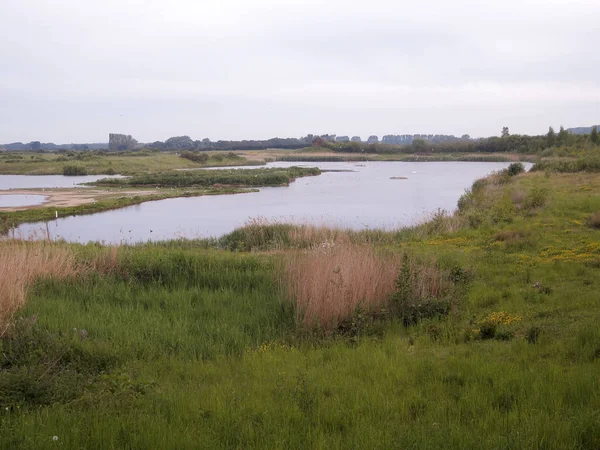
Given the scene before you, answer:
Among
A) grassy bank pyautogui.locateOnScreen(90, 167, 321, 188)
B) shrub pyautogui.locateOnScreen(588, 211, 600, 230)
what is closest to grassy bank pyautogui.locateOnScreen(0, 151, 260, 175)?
grassy bank pyautogui.locateOnScreen(90, 167, 321, 188)

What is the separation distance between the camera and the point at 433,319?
8070 millimetres

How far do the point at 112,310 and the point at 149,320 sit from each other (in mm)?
1068

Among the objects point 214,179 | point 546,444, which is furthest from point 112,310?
point 214,179

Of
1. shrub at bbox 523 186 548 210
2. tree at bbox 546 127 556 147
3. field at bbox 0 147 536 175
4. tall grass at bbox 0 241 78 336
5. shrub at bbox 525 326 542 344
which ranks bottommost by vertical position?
shrub at bbox 525 326 542 344

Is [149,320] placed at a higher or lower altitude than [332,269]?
lower

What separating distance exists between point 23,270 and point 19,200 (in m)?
34.2

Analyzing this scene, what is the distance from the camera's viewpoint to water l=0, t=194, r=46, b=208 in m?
37.1

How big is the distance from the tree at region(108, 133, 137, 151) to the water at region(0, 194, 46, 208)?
134 m

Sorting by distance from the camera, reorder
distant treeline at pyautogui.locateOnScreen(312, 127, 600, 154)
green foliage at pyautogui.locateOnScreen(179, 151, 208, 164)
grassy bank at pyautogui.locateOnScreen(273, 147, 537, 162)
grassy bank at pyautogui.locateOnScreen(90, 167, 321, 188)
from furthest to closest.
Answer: grassy bank at pyautogui.locateOnScreen(273, 147, 537, 162)
green foliage at pyautogui.locateOnScreen(179, 151, 208, 164)
distant treeline at pyautogui.locateOnScreen(312, 127, 600, 154)
grassy bank at pyautogui.locateOnScreen(90, 167, 321, 188)

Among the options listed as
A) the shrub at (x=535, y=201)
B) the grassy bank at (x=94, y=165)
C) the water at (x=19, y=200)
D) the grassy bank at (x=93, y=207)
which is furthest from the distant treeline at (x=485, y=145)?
the water at (x=19, y=200)

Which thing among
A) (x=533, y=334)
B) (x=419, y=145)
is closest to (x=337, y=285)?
(x=533, y=334)

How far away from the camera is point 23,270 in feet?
32.4

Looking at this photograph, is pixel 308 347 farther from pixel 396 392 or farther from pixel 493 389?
pixel 493 389

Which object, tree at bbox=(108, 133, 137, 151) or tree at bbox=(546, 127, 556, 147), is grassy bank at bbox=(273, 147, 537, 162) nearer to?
tree at bbox=(546, 127, 556, 147)
